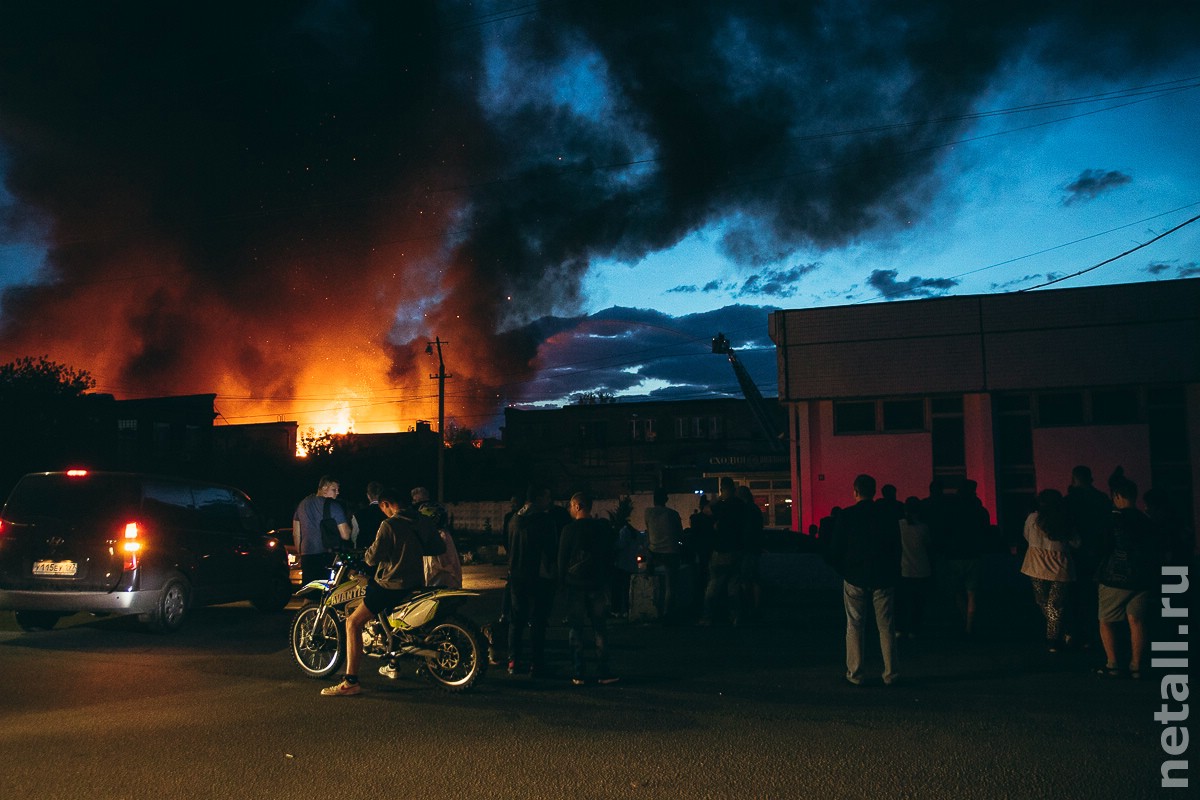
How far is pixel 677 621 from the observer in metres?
13.3

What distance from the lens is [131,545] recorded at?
11.2m

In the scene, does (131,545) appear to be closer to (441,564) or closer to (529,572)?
(441,564)

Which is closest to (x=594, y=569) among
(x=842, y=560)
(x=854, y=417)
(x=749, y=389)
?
(x=842, y=560)

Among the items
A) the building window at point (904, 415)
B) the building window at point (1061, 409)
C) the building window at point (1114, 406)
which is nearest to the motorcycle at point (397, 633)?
the building window at point (904, 415)

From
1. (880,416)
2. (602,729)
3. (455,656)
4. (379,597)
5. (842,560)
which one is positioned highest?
(880,416)

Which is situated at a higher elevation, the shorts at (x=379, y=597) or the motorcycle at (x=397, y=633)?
the shorts at (x=379, y=597)

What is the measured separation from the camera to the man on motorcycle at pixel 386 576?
809 cm

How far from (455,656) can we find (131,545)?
5.14 m

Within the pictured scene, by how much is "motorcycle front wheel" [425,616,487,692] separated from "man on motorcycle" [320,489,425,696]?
44cm

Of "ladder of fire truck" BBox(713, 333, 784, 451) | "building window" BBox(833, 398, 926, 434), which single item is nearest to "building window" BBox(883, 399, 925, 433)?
"building window" BBox(833, 398, 926, 434)

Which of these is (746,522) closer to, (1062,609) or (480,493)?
(1062,609)

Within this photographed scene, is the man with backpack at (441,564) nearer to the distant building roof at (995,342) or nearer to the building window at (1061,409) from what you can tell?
the distant building roof at (995,342)

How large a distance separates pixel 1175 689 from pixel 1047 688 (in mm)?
908

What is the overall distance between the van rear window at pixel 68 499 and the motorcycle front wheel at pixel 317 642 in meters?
3.89
